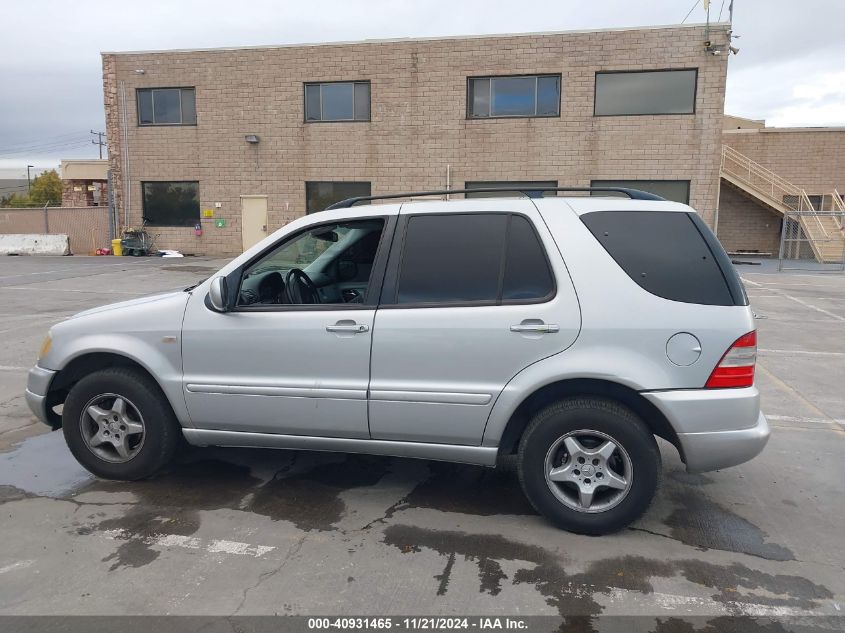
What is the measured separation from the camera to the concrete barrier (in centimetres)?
2611

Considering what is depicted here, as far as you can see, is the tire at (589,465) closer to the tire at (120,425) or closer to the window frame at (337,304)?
the window frame at (337,304)

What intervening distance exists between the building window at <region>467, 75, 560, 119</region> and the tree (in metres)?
63.5

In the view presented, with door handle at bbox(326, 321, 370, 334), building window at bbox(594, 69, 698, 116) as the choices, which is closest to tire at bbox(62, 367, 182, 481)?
door handle at bbox(326, 321, 370, 334)

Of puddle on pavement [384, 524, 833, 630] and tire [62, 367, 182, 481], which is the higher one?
tire [62, 367, 182, 481]

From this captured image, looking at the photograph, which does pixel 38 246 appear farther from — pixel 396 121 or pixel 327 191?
pixel 396 121

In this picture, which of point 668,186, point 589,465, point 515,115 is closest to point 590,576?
point 589,465

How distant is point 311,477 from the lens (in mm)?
4441

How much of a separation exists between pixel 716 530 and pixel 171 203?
24.6 m

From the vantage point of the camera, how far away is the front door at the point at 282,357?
3805 millimetres

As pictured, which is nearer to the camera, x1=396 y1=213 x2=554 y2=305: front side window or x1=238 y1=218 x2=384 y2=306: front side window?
x1=396 y1=213 x2=554 y2=305: front side window

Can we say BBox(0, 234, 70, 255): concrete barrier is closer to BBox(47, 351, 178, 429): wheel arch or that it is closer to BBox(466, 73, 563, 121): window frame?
BBox(466, 73, 563, 121): window frame

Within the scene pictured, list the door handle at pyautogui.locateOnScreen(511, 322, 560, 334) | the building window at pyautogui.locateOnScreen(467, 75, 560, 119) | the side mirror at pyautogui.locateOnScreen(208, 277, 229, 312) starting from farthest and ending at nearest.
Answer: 1. the building window at pyautogui.locateOnScreen(467, 75, 560, 119)
2. the side mirror at pyautogui.locateOnScreen(208, 277, 229, 312)
3. the door handle at pyautogui.locateOnScreen(511, 322, 560, 334)

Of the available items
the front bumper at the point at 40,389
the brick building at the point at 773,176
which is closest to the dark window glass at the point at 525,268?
the front bumper at the point at 40,389

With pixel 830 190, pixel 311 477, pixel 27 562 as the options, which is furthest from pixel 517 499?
pixel 830 190
